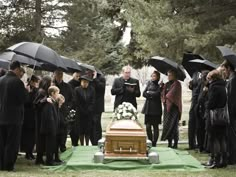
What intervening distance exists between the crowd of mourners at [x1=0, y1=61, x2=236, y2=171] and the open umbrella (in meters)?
0.14

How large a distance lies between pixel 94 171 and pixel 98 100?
11.6 ft

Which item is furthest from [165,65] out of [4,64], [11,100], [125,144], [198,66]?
[11,100]

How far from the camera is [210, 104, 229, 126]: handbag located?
8.55m

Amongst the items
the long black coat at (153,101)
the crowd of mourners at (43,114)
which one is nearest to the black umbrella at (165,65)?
the long black coat at (153,101)

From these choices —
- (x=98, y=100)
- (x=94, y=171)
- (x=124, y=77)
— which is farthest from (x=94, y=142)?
(x=94, y=171)

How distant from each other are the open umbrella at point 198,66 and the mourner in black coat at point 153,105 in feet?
2.50

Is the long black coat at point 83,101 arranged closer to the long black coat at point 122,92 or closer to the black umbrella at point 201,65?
the long black coat at point 122,92

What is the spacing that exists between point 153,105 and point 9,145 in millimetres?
4120

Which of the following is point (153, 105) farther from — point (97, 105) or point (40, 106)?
point (40, 106)

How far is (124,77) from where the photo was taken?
11.3 m

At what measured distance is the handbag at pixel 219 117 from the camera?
8555 millimetres

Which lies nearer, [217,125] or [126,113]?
[217,125]

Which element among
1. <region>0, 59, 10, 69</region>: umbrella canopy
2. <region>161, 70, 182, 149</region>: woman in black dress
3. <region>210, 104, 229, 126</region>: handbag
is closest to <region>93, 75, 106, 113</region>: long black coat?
<region>161, 70, 182, 149</region>: woman in black dress

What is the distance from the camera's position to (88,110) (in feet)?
36.0
